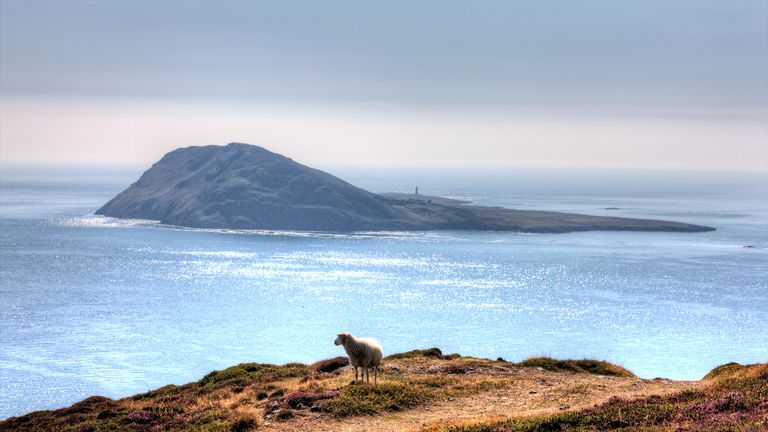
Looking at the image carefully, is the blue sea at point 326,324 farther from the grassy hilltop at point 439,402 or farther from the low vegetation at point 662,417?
the low vegetation at point 662,417

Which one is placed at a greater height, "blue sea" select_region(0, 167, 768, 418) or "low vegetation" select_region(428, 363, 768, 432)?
"low vegetation" select_region(428, 363, 768, 432)

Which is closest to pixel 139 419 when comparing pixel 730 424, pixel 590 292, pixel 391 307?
pixel 730 424

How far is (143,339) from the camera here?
135 metres

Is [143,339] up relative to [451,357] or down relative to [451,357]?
down

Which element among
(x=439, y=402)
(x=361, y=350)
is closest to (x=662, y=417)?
(x=439, y=402)

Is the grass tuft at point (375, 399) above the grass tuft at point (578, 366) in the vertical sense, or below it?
above

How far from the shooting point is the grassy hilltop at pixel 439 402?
22594 mm

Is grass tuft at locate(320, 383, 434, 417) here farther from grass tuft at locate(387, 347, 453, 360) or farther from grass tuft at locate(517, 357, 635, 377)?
grass tuft at locate(387, 347, 453, 360)

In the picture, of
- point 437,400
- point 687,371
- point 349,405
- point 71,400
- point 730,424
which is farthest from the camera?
point 687,371

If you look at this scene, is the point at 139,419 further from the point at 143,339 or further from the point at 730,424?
the point at 143,339

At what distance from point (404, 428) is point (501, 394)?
773 cm

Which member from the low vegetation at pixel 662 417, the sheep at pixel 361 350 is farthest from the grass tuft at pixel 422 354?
the low vegetation at pixel 662 417

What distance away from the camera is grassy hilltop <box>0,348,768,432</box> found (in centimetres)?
2259

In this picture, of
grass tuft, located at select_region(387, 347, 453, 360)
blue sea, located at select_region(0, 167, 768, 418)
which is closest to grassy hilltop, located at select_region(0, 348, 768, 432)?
grass tuft, located at select_region(387, 347, 453, 360)
